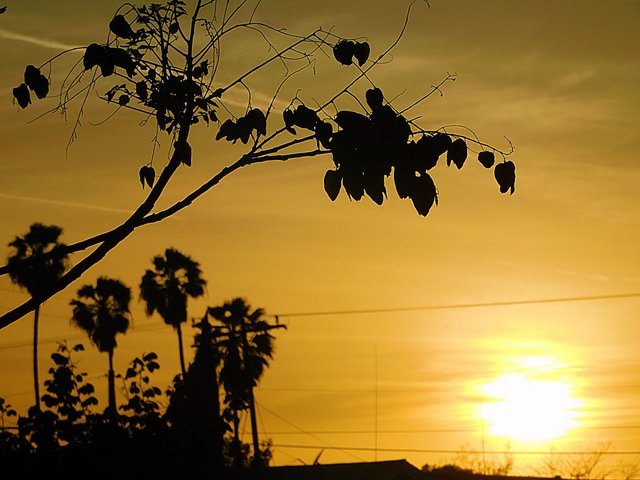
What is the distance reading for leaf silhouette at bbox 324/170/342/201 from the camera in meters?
6.45

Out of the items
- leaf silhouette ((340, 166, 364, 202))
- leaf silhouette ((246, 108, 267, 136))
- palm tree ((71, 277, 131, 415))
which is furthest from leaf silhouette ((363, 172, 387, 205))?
palm tree ((71, 277, 131, 415))

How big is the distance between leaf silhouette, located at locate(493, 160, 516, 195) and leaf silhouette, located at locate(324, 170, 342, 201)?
3.31ft

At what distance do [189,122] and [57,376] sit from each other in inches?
618

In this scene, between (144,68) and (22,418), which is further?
(22,418)

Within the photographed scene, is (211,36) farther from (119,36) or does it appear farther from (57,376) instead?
(57,376)

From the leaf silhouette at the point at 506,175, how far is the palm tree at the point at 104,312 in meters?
A: 54.7

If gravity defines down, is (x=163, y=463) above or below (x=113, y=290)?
below

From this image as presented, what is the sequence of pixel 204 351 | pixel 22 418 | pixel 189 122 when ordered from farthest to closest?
pixel 204 351 < pixel 22 418 < pixel 189 122

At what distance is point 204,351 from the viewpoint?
49.9 meters

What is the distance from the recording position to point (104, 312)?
60906 mm

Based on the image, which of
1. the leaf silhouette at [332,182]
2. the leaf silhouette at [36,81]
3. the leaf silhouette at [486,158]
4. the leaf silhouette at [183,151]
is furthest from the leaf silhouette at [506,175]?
the leaf silhouette at [36,81]

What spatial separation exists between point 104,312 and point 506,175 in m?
55.7

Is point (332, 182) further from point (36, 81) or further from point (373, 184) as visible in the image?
point (36, 81)

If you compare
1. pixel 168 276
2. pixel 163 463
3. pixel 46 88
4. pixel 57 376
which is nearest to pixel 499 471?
pixel 168 276
